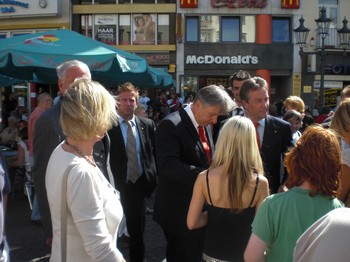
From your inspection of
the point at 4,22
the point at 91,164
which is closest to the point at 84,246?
the point at 91,164

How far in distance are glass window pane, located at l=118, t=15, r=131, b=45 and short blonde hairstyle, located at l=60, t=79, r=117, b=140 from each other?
21213 mm

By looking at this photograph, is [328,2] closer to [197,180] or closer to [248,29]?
[248,29]

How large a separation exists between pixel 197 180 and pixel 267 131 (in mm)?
1258

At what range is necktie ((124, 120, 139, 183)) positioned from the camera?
4.46 meters

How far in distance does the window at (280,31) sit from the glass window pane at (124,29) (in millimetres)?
7692

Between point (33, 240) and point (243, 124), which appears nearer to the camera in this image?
point (243, 124)

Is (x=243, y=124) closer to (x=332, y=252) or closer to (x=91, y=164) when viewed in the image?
(x=91, y=164)

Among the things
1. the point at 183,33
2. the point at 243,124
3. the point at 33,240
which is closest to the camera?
the point at 243,124

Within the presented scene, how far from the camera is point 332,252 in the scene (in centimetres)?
108

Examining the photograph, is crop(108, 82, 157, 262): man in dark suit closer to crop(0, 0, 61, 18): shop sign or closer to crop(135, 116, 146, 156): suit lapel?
crop(135, 116, 146, 156): suit lapel

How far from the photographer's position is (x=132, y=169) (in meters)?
4.47

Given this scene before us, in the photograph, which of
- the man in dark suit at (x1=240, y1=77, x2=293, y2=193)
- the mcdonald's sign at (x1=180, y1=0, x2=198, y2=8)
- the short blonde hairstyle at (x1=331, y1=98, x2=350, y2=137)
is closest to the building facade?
the mcdonald's sign at (x1=180, y1=0, x2=198, y2=8)

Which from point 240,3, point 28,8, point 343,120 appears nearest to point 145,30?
point 240,3

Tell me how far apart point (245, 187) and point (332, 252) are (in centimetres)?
160
